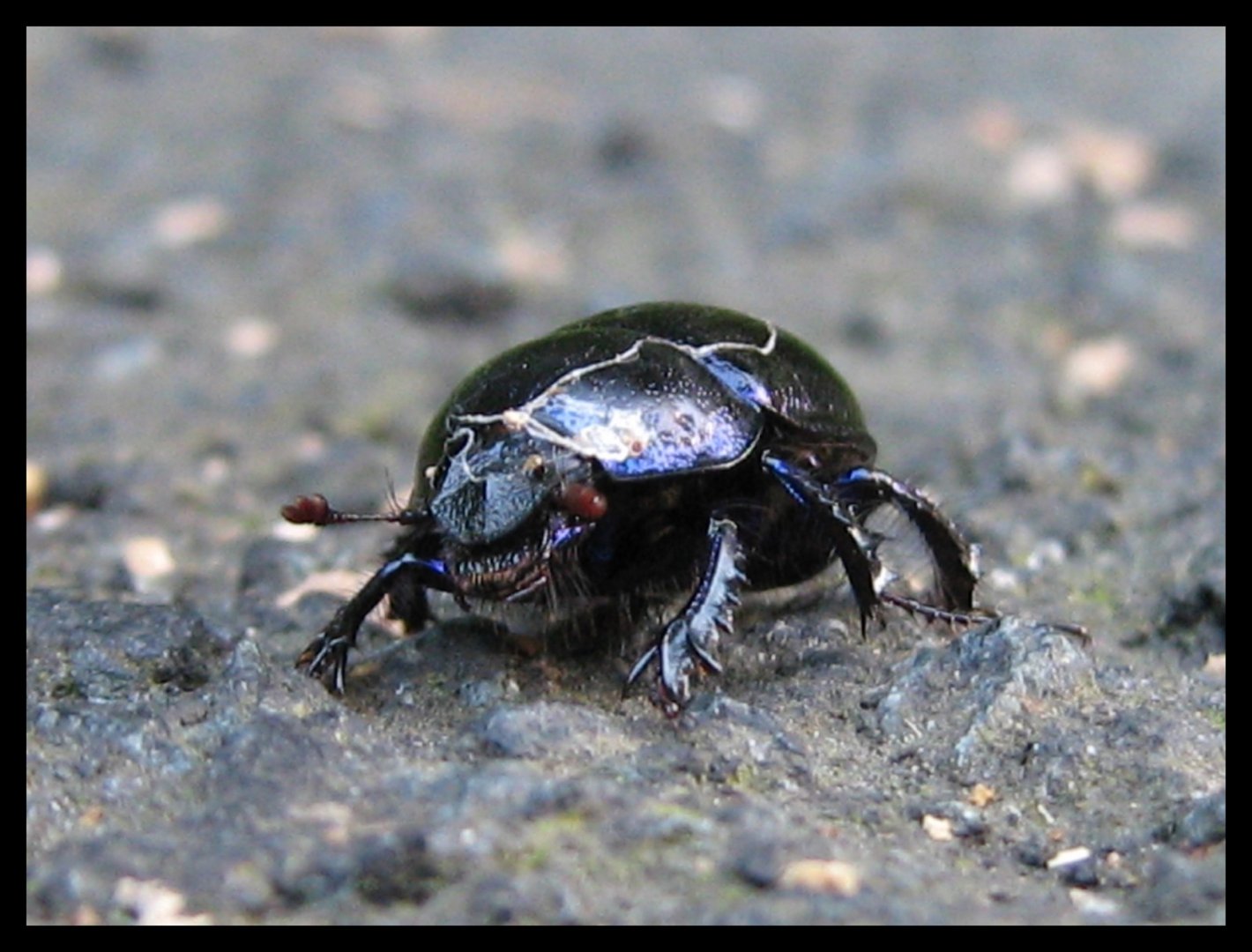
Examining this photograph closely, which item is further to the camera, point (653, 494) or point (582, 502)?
point (653, 494)

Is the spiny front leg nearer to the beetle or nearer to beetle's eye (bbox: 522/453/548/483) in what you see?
the beetle

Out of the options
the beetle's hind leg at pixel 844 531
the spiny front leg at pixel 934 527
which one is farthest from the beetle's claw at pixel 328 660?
the spiny front leg at pixel 934 527

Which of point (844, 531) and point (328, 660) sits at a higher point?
point (844, 531)

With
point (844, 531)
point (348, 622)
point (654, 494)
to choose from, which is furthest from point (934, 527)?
point (348, 622)

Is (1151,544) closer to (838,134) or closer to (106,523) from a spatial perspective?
(106,523)

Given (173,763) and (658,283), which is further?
(658,283)

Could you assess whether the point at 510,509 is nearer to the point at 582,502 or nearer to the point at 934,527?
the point at 582,502
